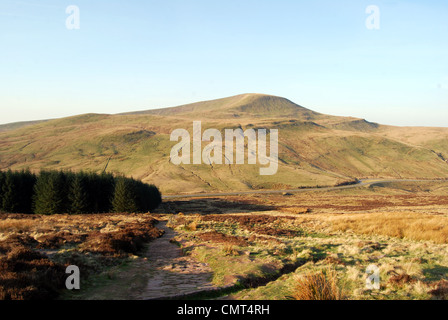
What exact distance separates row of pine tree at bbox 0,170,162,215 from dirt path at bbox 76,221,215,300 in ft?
144

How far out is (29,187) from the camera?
5909 centimetres

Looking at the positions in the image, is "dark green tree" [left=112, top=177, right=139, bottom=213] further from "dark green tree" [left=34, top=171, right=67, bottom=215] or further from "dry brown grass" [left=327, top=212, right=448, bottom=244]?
"dry brown grass" [left=327, top=212, right=448, bottom=244]

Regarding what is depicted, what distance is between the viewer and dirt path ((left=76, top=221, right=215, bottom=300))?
11.2m

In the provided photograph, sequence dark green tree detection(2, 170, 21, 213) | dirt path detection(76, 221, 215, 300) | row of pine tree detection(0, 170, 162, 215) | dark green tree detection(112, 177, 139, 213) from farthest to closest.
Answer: dark green tree detection(112, 177, 139, 213)
row of pine tree detection(0, 170, 162, 215)
dark green tree detection(2, 170, 21, 213)
dirt path detection(76, 221, 215, 300)

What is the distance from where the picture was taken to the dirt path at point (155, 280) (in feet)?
36.9

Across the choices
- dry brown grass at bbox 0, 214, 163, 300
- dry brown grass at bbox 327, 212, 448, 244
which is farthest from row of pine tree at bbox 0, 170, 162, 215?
dry brown grass at bbox 327, 212, 448, 244

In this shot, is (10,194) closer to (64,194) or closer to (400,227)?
(64,194)

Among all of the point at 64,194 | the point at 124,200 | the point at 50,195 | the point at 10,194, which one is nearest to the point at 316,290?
the point at 124,200

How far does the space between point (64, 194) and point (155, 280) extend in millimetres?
50590

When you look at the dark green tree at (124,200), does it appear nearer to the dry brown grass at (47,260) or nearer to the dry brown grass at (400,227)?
the dry brown grass at (47,260)

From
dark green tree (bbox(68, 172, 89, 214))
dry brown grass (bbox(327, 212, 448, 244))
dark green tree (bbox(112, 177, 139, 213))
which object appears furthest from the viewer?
dark green tree (bbox(112, 177, 139, 213))

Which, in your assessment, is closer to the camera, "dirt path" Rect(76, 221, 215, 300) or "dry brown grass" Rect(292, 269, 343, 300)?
"dry brown grass" Rect(292, 269, 343, 300)
